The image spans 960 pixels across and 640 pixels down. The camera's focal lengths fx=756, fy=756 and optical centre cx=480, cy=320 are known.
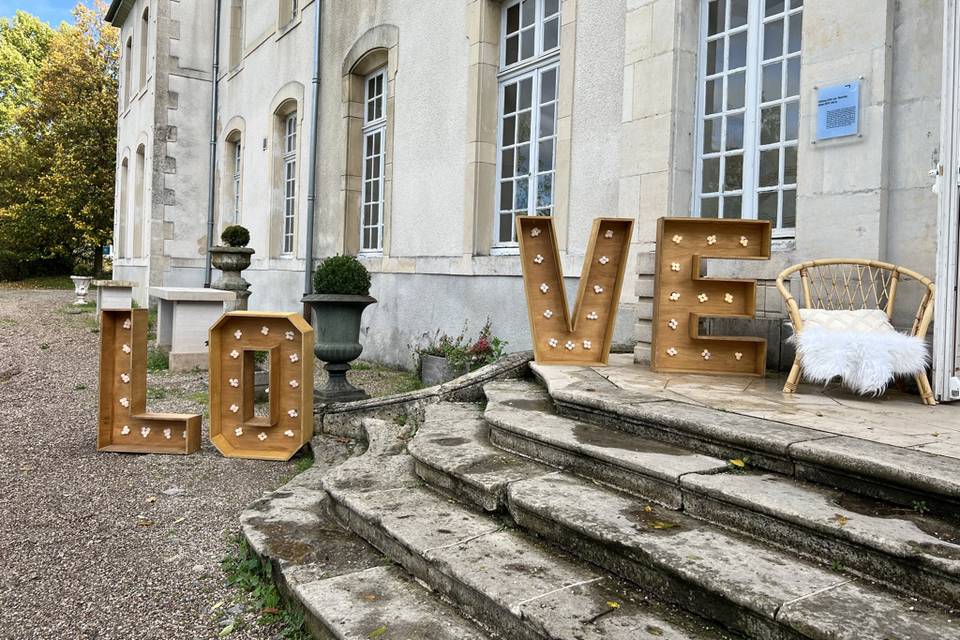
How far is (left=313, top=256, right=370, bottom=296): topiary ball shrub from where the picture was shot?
5.66 m

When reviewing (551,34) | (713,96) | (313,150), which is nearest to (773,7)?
(713,96)

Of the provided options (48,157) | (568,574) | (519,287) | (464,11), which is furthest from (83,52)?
(568,574)

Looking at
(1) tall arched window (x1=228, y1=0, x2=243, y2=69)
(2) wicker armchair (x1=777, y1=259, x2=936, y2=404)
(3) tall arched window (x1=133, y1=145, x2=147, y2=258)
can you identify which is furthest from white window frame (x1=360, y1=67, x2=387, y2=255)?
(3) tall arched window (x1=133, y1=145, x2=147, y2=258)

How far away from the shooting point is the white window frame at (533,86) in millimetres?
6785

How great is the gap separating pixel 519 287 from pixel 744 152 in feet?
7.87

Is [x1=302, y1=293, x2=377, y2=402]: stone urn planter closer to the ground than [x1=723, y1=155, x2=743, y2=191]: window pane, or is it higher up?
closer to the ground

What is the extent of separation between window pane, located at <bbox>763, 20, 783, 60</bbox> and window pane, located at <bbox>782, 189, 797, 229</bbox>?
93cm

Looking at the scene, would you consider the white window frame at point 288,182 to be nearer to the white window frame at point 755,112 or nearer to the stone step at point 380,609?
the white window frame at point 755,112

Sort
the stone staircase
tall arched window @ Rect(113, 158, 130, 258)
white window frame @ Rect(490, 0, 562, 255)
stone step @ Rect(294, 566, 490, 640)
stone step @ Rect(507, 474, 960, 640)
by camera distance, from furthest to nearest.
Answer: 1. tall arched window @ Rect(113, 158, 130, 258)
2. white window frame @ Rect(490, 0, 562, 255)
3. stone step @ Rect(294, 566, 490, 640)
4. the stone staircase
5. stone step @ Rect(507, 474, 960, 640)

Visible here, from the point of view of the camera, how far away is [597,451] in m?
2.76

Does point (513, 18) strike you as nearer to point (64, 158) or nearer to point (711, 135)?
point (711, 135)

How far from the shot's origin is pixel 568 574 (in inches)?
88.0

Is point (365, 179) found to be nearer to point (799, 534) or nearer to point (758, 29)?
point (758, 29)

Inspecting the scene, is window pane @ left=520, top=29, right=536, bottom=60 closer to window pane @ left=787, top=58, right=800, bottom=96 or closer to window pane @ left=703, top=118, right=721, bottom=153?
window pane @ left=703, top=118, right=721, bottom=153
